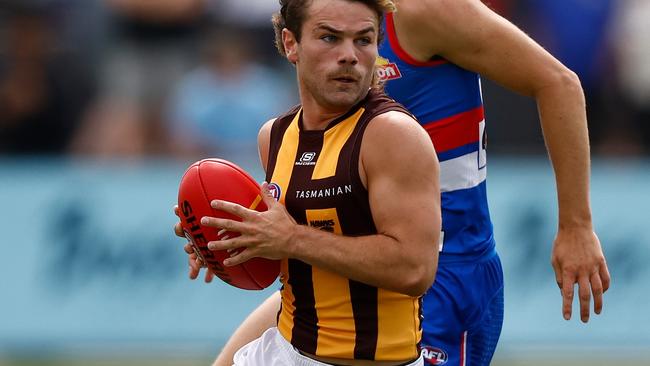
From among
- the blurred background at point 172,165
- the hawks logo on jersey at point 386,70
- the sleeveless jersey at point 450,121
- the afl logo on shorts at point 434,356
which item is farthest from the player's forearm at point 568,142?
the blurred background at point 172,165

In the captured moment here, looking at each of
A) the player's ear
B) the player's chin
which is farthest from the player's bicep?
the player's ear

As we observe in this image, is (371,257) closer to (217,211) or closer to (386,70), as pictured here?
(217,211)

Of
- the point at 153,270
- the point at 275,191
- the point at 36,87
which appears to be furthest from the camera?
the point at 36,87

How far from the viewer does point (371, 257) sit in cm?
438

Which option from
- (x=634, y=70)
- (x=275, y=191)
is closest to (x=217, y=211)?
(x=275, y=191)

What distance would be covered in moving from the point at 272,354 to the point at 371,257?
2.31 feet

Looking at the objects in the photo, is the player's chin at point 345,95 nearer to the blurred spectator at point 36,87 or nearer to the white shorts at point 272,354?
the white shorts at point 272,354

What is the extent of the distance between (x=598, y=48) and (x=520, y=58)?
22.6 feet

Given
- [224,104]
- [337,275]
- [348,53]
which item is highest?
[224,104]

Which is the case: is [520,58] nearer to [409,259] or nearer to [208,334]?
[409,259]

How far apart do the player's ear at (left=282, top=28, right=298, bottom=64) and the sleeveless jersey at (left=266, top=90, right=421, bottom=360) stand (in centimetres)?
27

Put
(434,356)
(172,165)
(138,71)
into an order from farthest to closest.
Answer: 1. (138,71)
2. (172,165)
3. (434,356)

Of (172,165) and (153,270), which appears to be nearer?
(153,270)

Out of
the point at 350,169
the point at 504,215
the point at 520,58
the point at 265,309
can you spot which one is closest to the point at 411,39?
the point at 520,58
